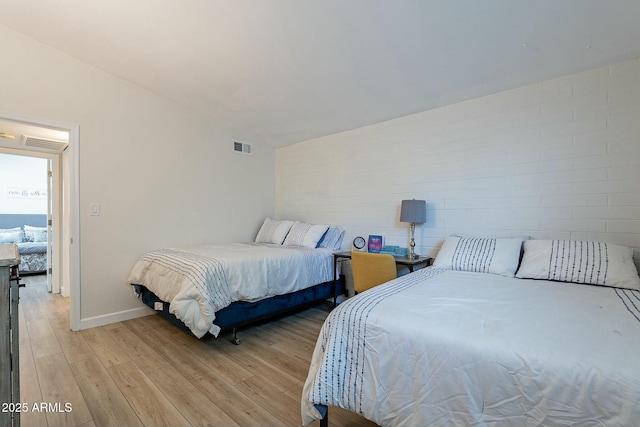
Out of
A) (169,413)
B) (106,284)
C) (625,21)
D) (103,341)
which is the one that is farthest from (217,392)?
(625,21)

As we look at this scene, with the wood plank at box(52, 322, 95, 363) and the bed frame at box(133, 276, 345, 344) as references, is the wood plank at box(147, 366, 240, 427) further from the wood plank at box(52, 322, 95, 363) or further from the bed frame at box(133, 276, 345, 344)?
the wood plank at box(52, 322, 95, 363)

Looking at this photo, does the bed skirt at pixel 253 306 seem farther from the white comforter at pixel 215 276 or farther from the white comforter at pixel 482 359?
the white comforter at pixel 482 359

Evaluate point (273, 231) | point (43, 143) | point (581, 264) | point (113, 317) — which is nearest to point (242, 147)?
point (273, 231)

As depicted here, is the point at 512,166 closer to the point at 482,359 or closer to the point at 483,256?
the point at 483,256

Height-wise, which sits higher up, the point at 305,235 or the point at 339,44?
the point at 339,44

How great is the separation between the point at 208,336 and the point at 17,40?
10.5 ft

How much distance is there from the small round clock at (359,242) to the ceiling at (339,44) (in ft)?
4.87

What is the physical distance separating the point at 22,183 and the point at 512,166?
30.8 feet

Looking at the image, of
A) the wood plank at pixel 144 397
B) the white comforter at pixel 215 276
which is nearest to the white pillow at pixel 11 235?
the white comforter at pixel 215 276

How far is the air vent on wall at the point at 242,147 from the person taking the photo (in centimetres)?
424

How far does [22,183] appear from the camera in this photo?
264 inches

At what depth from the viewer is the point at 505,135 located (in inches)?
106

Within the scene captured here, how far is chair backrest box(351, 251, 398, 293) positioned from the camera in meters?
2.73

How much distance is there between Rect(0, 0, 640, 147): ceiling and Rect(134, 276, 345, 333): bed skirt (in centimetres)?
215
